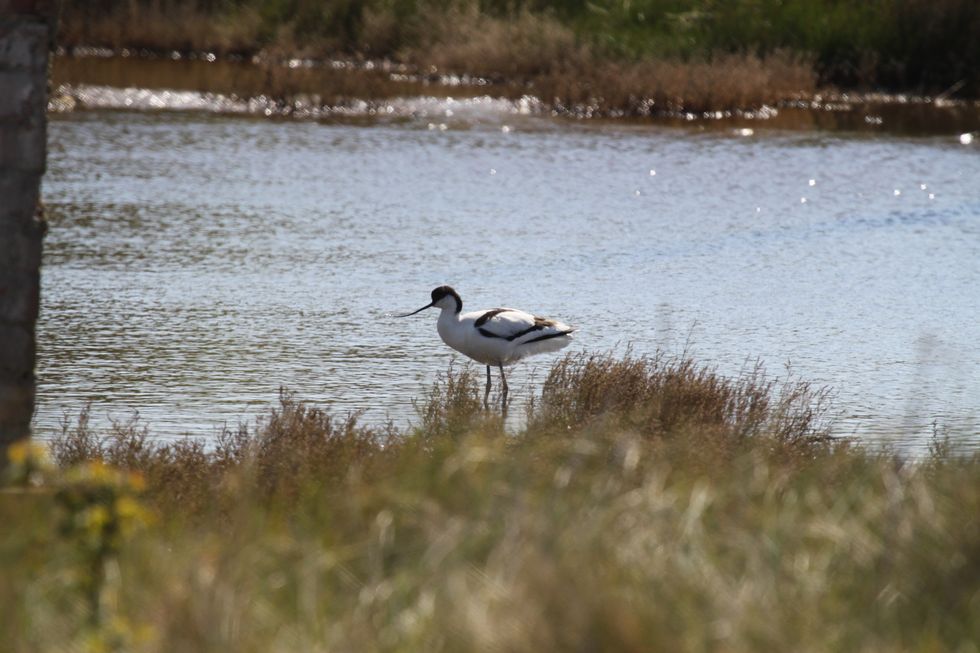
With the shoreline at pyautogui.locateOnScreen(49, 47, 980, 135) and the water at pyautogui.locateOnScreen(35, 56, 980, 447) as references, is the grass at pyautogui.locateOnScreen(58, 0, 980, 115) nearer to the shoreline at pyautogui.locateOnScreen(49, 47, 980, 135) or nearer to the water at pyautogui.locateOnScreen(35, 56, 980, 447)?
the shoreline at pyautogui.locateOnScreen(49, 47, 980, 135)

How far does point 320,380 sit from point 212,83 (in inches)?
808

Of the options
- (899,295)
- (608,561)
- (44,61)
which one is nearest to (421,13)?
(899,295)

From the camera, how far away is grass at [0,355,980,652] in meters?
4.23

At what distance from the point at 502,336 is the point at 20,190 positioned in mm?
4501

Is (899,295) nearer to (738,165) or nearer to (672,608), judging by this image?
(738,165)

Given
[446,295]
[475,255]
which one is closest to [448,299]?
[446,295]

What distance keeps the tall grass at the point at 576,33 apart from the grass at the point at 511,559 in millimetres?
26556

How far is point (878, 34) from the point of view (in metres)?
34.6

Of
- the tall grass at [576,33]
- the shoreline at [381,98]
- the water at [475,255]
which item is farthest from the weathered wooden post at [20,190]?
the tall grass at [576,33]

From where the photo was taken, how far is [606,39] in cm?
3350

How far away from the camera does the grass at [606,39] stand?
1219 inches

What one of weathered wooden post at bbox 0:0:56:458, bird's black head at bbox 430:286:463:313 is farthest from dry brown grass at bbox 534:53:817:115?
weathered wooden post at bbox 0:0:56:458

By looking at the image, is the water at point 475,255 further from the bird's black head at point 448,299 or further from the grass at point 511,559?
the grass at point 511,559

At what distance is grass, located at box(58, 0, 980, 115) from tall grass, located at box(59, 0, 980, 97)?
4 cm
